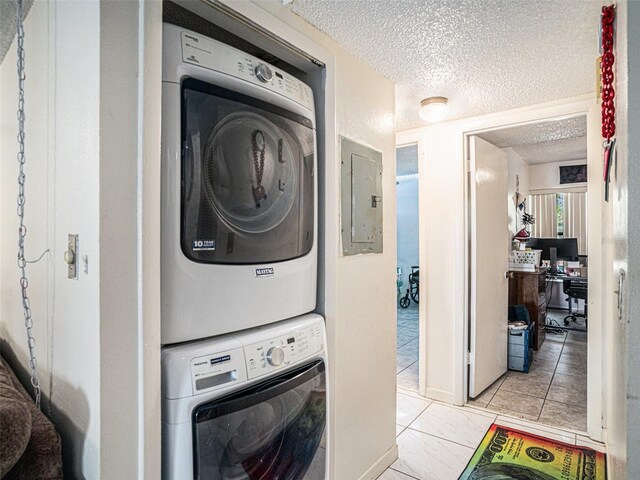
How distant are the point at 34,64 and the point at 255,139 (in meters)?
0.96

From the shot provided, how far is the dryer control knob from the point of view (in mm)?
1179

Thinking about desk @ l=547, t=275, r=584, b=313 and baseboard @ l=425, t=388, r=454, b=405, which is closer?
baseboard @ l=425, t=388, r=454, b=405

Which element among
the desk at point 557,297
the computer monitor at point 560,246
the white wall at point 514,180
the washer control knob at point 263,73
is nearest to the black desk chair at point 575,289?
the computer monitor at point 560,246

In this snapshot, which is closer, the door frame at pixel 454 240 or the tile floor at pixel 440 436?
the tile floor at pixel 440 436

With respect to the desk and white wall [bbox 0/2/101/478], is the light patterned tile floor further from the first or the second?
the desk

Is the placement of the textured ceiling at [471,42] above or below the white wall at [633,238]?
above

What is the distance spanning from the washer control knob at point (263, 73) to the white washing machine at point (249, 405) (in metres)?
0.87

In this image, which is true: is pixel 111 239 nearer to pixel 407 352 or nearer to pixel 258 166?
pixel 258 166

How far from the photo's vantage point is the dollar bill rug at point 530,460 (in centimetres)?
190

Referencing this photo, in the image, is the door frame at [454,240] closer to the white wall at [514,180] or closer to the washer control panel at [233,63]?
the white wall at [514,180]

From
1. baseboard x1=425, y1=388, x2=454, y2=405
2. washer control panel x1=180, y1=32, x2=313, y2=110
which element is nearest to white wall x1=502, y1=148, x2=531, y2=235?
baseboard x1=425, y1=388, x2=454, y2=405

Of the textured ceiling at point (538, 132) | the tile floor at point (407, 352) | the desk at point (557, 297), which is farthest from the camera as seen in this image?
the desk at point (557, 297)

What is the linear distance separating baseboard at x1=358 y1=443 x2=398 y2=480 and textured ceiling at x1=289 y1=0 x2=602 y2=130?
215cm

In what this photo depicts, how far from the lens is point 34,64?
1.37 m
